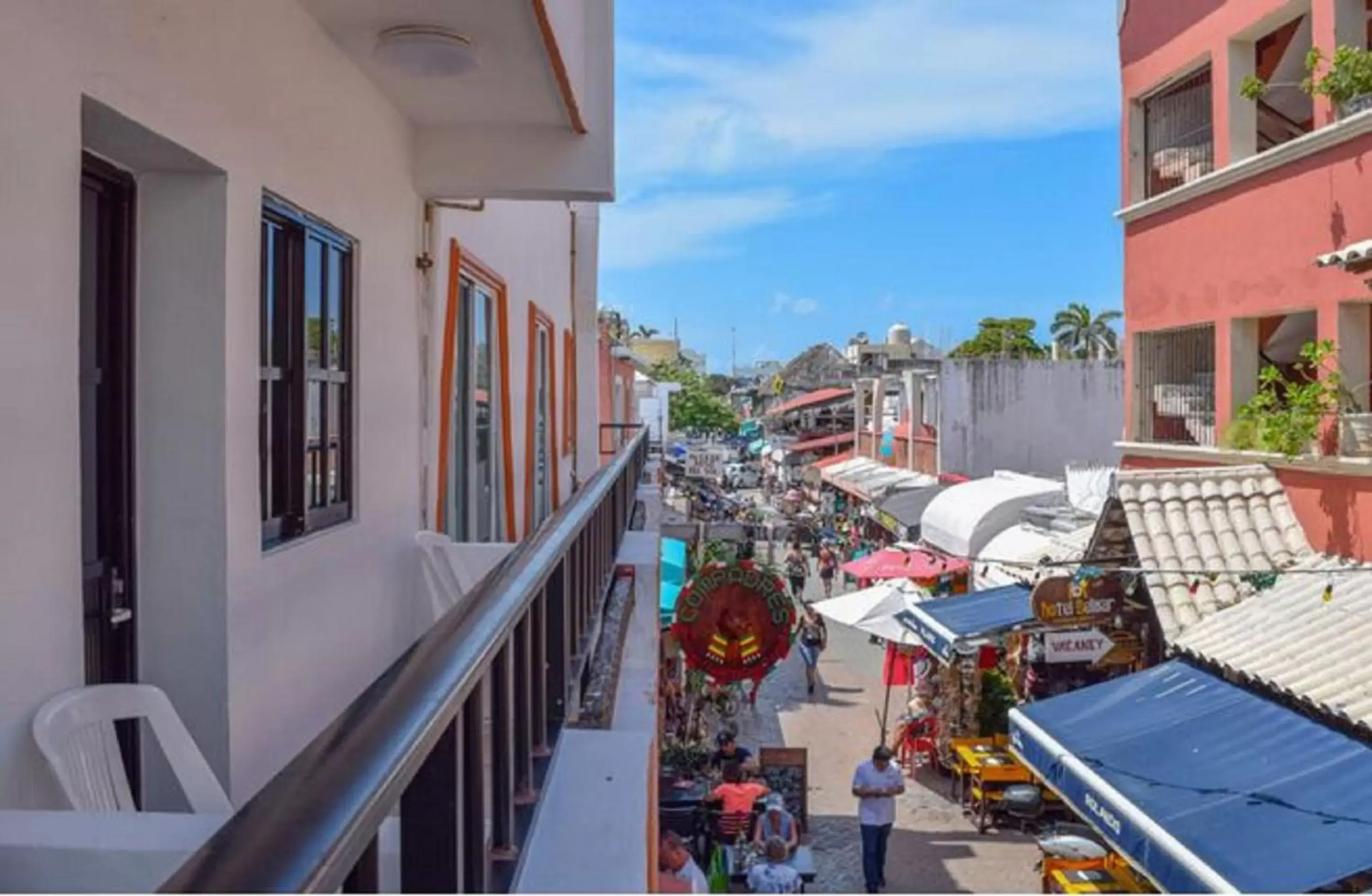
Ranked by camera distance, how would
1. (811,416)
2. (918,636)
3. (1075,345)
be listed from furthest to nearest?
(1075,345)
(811,416)
(918,636)

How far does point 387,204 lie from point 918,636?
1124 centimetres

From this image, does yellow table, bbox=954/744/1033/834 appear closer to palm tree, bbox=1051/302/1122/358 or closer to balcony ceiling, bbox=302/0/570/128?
balcony ceiling, bbox=302/0/570/128

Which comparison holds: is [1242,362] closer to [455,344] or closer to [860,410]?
[455,344]

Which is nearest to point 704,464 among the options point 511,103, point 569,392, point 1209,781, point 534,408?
point 569,392

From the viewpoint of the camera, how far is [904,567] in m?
19.1

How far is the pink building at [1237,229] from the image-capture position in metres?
10.3

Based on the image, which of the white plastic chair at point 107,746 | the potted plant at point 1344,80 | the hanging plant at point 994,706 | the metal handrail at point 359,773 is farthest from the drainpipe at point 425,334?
the hanging plant at point 994,706

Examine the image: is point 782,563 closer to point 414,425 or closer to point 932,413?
point 932,413

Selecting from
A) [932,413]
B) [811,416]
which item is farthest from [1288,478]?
[811,416]

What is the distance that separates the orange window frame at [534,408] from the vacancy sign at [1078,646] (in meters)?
5.55

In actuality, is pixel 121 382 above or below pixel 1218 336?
below

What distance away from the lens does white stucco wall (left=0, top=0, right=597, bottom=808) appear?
2.42 m

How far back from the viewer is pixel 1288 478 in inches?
444

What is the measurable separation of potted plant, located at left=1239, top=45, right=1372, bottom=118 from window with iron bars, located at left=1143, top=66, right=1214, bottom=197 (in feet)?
7.25
